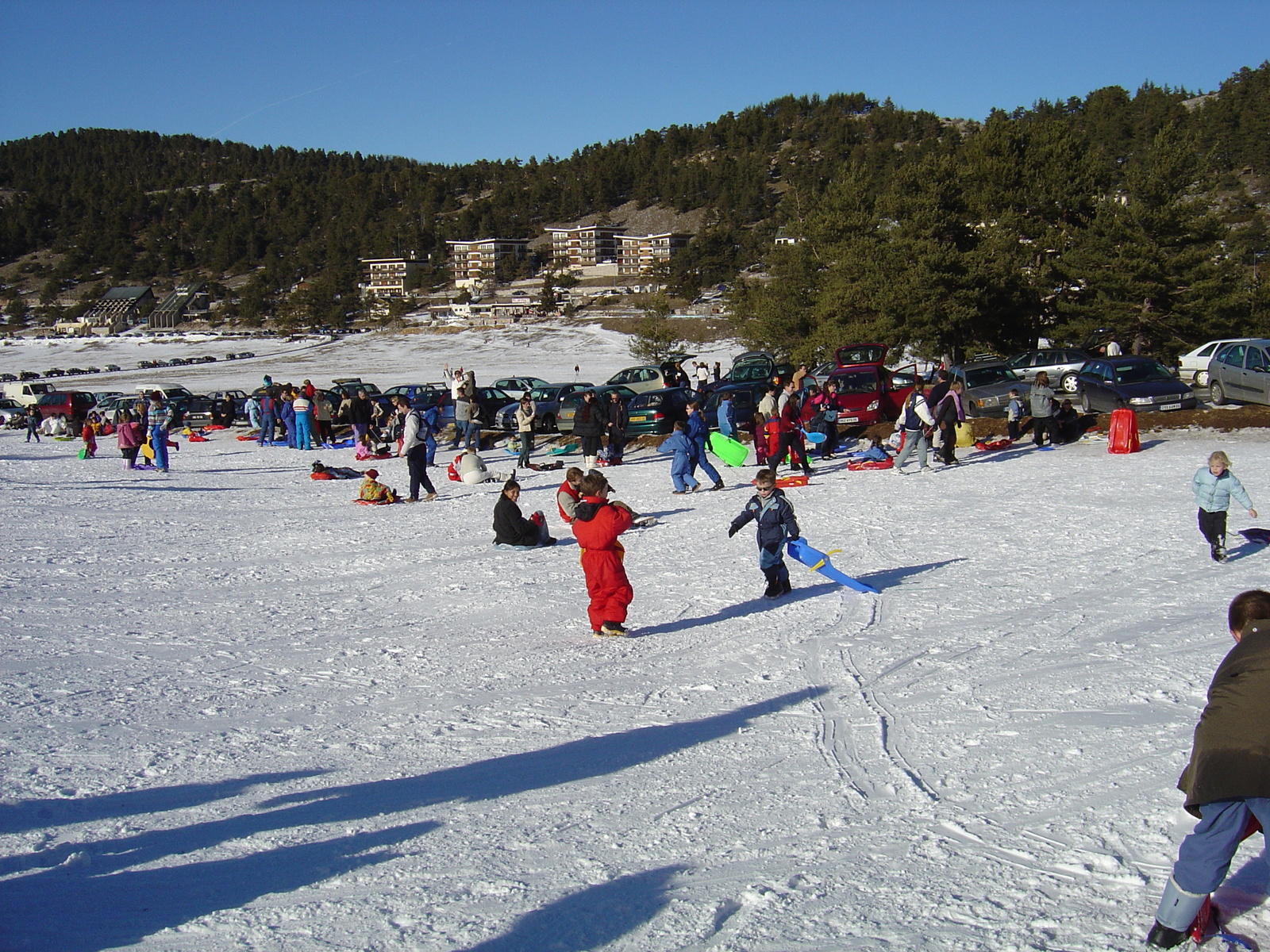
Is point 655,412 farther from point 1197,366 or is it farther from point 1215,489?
point 1197,366

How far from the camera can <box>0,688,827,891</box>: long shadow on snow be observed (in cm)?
437

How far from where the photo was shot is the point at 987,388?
21859mm

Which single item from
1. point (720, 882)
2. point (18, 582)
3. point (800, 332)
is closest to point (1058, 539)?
point (720, 882)

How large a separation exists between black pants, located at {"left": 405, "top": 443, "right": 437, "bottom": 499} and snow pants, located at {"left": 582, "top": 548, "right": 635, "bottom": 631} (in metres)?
8.12

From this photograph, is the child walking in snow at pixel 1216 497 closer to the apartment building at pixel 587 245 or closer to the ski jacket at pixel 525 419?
the ski jacket at pixel 525 419

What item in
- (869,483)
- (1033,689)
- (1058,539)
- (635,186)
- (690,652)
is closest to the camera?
(1033,689)

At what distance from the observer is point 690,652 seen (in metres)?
7.68

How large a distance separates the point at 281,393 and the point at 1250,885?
27075mm

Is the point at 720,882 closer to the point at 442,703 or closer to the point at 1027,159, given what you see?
the point at 442,703

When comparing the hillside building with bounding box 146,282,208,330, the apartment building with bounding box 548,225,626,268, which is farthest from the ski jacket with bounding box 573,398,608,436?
the apartment building with bounding box 548,225,626,268

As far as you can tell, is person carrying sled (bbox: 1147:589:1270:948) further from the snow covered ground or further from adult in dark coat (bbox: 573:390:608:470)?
adult in dark coat (bbox: 573:390:608:470)

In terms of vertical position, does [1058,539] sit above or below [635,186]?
below

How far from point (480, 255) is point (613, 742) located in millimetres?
161805

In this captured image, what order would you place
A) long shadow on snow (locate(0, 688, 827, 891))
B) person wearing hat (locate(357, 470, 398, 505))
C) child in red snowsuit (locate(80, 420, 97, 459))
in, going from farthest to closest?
child in red snowsuit (locate(80, 420, 97, 459)), person wearing hat (locate(357, 470, 398, 505)), long shadow on snow (locate(0, 688, 827, 891))
